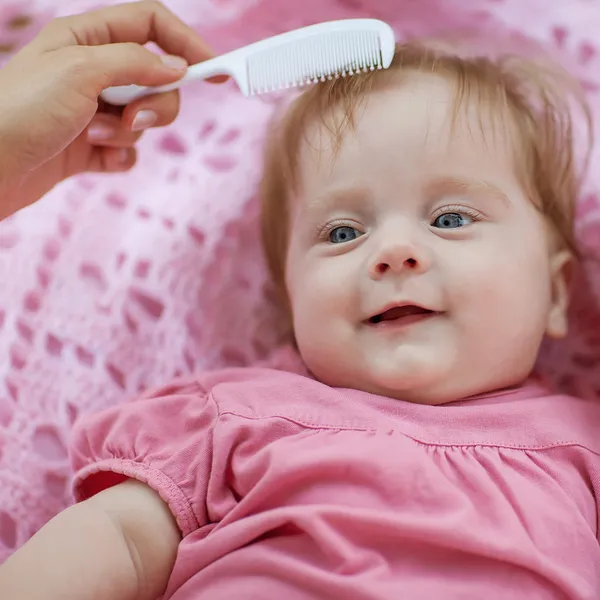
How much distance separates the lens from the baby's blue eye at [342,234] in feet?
3.14

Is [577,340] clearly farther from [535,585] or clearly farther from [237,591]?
[237,591]

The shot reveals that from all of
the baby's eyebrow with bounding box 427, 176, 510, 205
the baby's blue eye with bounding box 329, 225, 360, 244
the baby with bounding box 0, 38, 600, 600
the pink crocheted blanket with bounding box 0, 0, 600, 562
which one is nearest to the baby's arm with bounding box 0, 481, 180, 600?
the baby with bounding box 0, 38, 600, 600

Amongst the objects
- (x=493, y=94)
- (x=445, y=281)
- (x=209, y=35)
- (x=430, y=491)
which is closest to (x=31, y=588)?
(x=430, y=491)

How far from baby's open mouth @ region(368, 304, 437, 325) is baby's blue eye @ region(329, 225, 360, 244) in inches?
4.0

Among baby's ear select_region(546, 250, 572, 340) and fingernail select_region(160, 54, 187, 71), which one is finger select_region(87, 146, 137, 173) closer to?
fingernail select_region(160, 54, 187, 71)

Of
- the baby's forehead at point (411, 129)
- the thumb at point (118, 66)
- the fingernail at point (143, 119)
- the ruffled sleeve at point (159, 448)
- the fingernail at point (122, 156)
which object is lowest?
the ruffled sleeve at point (159, 448)

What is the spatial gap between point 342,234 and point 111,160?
1.20 feet

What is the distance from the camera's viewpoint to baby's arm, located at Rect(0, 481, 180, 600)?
80cm

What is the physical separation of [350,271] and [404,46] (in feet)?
1.14

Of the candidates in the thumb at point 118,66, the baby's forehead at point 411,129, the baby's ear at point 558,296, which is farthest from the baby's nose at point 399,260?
the thumb at point 118,66

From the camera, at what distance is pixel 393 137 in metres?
0.92

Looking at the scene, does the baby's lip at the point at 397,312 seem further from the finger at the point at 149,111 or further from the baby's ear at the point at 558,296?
the finger at the point at 149,111

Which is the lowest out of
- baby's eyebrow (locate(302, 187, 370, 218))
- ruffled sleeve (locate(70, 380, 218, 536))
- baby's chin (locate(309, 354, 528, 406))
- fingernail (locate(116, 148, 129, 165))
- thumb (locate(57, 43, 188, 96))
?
ruffled sleeve (locate(70, 380, 218, 536))

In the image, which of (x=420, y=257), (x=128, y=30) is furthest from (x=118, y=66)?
(x=420, y=257)
